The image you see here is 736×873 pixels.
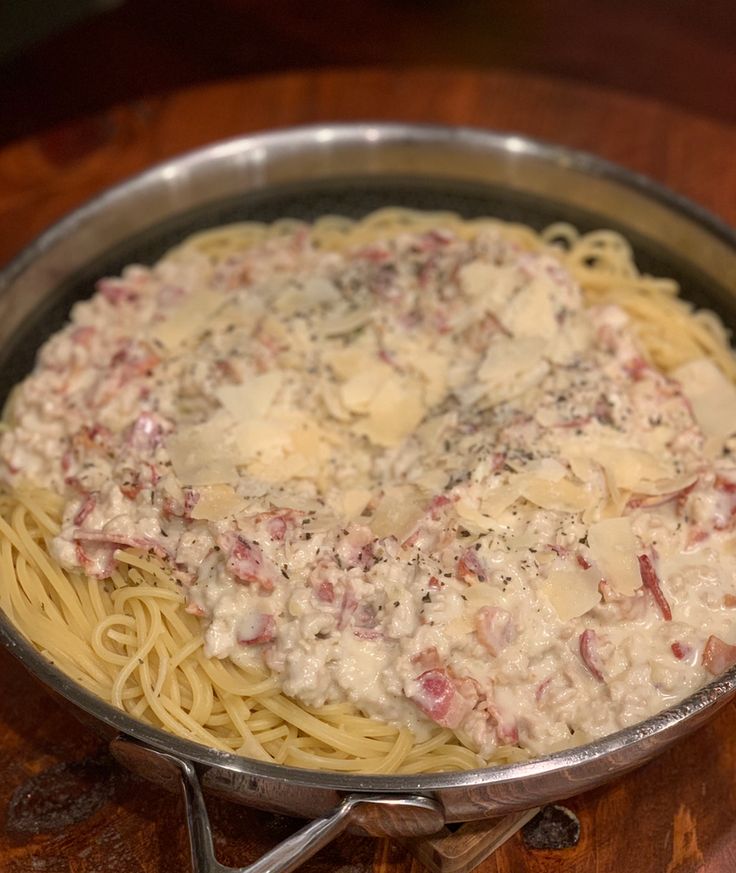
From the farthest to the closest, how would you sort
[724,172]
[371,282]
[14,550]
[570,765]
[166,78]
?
[166,78] → [724,172] → [371,282] → [14,550] → [570,765]

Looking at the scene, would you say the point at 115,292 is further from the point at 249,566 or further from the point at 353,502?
the point at 249,566

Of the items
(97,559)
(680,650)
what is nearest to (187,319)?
(97,559)

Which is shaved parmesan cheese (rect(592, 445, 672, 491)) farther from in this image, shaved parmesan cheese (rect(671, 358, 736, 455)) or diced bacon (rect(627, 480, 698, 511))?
shaved parmesan cheese (rect(671, 358, 736, 455))

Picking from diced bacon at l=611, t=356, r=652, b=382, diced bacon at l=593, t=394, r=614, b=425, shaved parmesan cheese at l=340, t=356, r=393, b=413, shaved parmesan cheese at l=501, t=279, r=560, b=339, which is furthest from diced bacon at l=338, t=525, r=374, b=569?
diced bacon at l=611, t=356, r=652, b=382

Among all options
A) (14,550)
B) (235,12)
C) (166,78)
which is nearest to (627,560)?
(14,550)

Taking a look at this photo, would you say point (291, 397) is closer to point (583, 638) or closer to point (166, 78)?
point (583, 638)
